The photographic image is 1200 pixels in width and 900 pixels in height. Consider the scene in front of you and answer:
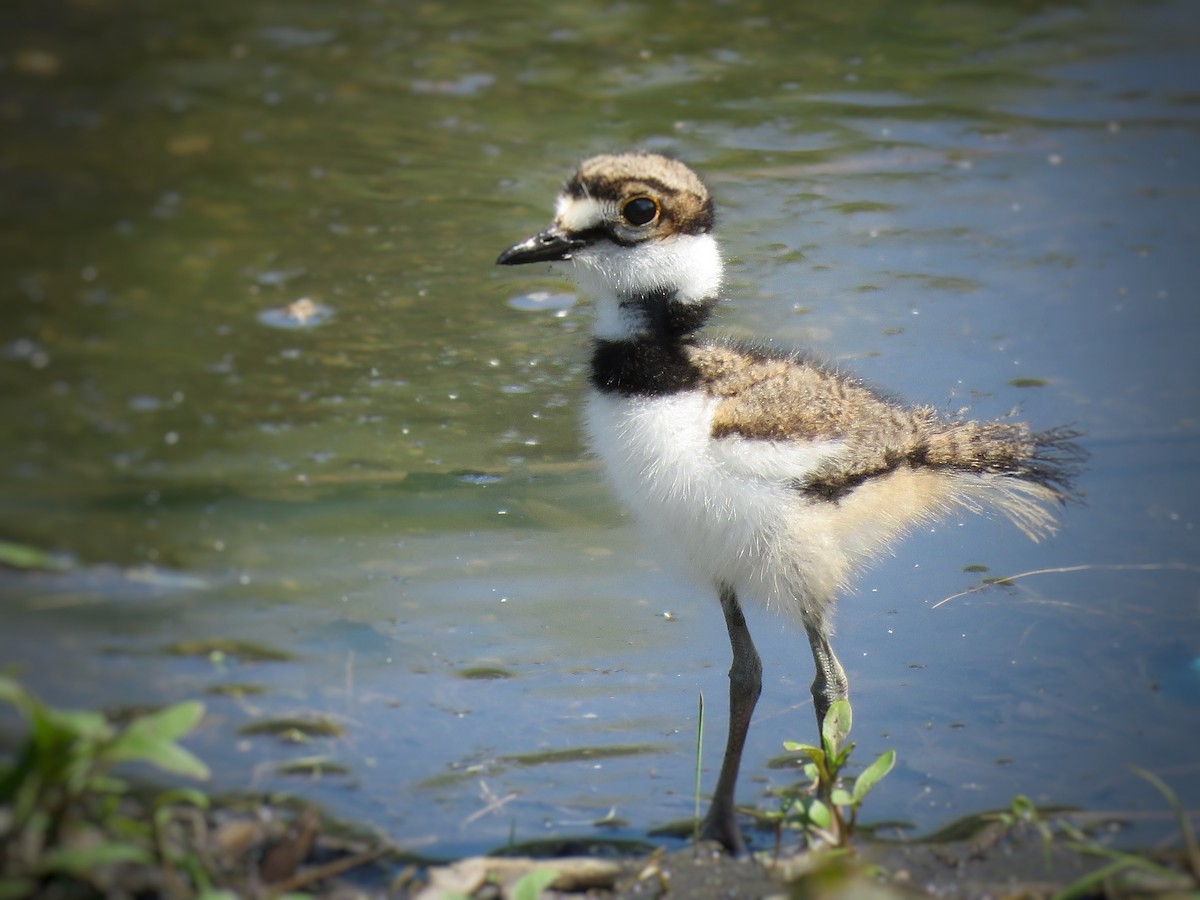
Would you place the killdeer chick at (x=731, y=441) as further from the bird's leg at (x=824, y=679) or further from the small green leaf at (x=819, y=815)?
the small green leaf at (x=819, y=815)

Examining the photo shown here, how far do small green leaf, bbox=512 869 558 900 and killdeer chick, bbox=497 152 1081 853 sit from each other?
0.53m

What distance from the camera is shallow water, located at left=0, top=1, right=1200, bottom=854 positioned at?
2.88 m

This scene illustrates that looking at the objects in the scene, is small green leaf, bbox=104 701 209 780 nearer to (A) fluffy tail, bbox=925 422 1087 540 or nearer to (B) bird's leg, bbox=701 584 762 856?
(B) bird's leg, bbox=701 584 762 856

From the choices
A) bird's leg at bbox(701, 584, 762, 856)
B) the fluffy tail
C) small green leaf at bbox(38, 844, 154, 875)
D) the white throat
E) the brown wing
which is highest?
the white throat

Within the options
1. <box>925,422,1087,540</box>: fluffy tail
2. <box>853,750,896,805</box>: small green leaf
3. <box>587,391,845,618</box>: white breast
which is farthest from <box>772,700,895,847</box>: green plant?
<box>925,422,1087,540</box>: fluffy tail

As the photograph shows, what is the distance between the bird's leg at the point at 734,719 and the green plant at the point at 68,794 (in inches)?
41.0

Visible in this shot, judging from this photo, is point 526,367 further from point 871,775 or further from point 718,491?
point 871,775

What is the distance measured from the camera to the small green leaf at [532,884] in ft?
6.98

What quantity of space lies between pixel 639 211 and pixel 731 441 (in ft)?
1.85

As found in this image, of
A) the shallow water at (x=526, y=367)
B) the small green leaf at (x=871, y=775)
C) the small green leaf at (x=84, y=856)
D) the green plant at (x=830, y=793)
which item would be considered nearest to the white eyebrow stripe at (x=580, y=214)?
the shallow water at (x=526, y=367)

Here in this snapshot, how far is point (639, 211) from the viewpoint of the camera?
9.57 ft

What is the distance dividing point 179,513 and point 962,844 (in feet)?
7.03

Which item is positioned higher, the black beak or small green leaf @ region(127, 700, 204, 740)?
Result: the black beak

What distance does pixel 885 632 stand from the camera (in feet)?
10.5
